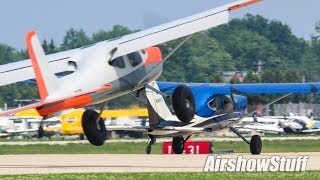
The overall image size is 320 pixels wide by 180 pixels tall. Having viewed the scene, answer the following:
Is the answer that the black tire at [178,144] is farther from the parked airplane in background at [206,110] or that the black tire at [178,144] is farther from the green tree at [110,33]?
the green tree at [110,33]

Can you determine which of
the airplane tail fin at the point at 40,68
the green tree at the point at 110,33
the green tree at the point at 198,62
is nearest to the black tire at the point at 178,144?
the airplane tail fin at the point at 40,68

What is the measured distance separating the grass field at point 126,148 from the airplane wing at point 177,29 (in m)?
16.9

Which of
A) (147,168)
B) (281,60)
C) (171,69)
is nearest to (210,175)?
(147,168)

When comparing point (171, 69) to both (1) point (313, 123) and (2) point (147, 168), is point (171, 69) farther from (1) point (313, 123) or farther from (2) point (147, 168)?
(2) point (147, 168)

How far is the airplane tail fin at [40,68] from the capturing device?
35.1m

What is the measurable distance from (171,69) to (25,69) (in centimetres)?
11331

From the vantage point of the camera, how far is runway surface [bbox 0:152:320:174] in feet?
121

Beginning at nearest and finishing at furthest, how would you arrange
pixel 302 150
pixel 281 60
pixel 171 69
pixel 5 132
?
1. pixel 302 150
2. pixel 5 132
3. pixel 171 69
4. pixel 281 60

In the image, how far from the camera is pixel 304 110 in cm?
10631

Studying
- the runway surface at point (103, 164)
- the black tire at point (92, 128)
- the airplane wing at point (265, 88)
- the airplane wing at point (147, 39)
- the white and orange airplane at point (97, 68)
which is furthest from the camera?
the airplane wing at point (265, 88)

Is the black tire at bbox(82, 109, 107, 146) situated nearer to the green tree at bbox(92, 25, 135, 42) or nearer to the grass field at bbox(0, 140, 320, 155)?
the grass field at bbox(0, 140, 320, 155)

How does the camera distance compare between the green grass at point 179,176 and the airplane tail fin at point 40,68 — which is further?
the airplane tail fin at point 40,68

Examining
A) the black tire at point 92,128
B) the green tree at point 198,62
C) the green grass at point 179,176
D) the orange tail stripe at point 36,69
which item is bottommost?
the green grass at point 179,176

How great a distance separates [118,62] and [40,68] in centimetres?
335
